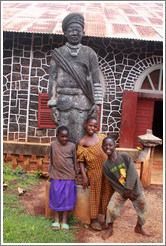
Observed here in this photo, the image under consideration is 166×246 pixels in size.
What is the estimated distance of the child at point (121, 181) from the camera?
9.00ft

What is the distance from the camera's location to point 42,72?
661cm

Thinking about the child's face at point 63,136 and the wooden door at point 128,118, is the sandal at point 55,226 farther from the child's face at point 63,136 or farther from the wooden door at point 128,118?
the wooden door at point 128,118

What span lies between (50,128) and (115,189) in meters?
4.19

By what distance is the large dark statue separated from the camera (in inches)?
127

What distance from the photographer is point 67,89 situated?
3279 millimetres

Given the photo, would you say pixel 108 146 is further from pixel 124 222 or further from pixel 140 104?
pixel 140 104

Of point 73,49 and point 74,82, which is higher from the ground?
point 73,49

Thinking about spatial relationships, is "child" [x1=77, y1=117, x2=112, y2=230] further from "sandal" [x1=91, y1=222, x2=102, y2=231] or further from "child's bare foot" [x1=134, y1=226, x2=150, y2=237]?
"child's bare foot" [x1=134, y1=226, x2=150, y2=237]

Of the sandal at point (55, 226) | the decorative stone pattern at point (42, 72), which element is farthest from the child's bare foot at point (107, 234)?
the decorative stone pattern at point (42, 72)

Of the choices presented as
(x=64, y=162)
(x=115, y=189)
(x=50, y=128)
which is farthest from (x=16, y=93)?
(x=115, y=189)

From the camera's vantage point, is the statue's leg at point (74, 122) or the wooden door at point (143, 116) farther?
the wooden door at point (143, 116)

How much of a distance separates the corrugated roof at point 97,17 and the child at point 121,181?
3877 mm

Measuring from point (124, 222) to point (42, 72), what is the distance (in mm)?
4884

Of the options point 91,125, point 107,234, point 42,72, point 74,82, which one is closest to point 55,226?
point 107,234
